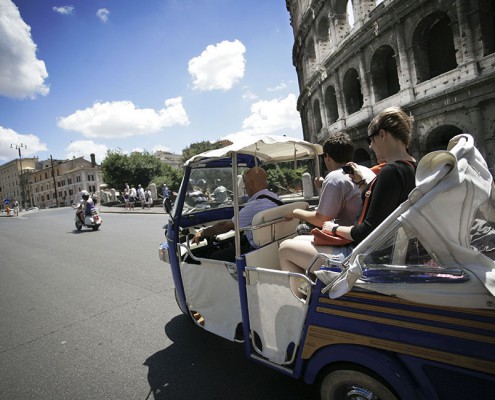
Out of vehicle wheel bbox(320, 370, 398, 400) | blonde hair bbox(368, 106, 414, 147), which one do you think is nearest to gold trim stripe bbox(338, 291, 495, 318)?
vehicle wheel bbox(320, 370, 398, 400)

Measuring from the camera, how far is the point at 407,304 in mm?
1479

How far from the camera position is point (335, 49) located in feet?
60.4

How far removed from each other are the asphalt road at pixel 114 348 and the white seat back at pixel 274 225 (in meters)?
1.28

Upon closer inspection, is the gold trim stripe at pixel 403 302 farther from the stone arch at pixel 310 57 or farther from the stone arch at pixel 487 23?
the stone arch at pixel 310 57

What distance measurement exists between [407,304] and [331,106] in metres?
21.6

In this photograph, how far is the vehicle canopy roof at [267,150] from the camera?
7.54 ft

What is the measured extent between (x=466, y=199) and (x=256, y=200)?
1925mm

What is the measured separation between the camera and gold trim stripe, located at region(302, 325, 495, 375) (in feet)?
4.29

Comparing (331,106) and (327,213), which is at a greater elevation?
(331,106)

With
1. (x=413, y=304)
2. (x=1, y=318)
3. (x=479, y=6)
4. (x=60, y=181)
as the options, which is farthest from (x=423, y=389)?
(x=60, y=181)

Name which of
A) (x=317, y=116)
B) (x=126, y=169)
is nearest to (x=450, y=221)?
(x=317, y=116)

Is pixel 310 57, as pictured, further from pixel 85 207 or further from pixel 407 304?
pixel 407 304

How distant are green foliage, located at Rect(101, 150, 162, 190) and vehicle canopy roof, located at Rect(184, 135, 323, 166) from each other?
42850 mm

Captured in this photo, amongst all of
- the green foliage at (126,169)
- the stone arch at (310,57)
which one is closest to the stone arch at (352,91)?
the stone arch at (310,57)
